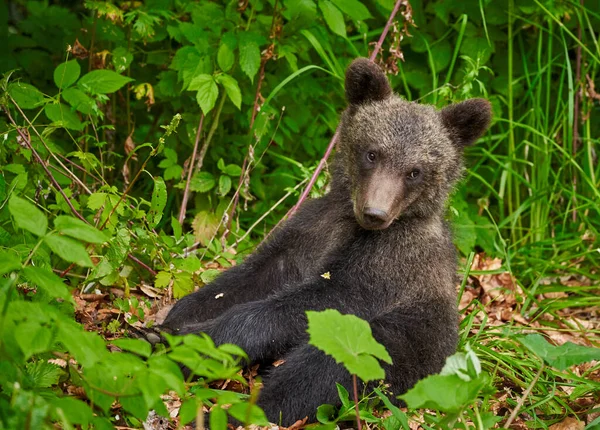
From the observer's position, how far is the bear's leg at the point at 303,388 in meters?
4.16

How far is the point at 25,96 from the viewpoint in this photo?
5.21 metres

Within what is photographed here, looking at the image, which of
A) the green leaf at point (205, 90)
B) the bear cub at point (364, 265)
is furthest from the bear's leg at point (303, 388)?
the green leaf at point (205, 90)

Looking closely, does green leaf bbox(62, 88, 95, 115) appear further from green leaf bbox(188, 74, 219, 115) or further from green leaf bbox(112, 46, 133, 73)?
green leaf bbox(112, 46, 133, 73)

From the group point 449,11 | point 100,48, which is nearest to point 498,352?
point 449,11

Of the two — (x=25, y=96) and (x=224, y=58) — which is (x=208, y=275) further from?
(x=25, y=96)

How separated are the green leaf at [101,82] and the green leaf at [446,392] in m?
3.00

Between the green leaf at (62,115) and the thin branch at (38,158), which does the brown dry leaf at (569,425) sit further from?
the green leaf at (62,115)

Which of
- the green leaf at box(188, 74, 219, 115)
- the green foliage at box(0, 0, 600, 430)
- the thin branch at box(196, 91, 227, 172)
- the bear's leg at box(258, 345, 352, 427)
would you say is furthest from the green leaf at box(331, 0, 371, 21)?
the bear's leg at box(258, 345, 352, 427)

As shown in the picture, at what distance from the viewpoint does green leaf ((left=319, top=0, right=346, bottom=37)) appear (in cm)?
557

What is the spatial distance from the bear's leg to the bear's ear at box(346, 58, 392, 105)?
171cm

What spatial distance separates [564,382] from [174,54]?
12.4ft

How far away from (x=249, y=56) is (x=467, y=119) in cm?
161

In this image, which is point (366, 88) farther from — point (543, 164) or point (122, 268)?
point (543, 164)

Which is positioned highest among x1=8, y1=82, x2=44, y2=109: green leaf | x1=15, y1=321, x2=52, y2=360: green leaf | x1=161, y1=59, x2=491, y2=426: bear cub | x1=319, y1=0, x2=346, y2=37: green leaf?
x1=319, y1=0, x2=346, y2=37: green leaf
